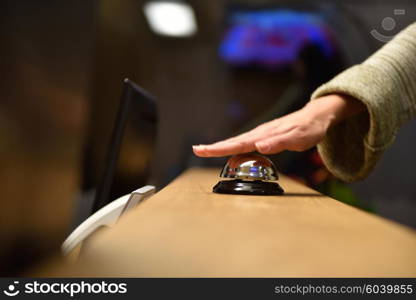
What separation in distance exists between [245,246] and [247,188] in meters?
0.43

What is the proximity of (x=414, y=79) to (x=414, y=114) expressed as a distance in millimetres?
65

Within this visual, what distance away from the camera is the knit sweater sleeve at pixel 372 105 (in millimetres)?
874

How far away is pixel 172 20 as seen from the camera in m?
A: 3.76

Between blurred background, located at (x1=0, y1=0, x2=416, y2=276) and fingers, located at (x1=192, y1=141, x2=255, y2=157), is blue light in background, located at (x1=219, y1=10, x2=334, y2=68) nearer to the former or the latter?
blurred background, located at (x1=0, y1=0, x2=416, y2=276)

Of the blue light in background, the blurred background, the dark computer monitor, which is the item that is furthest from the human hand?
the blue light in background

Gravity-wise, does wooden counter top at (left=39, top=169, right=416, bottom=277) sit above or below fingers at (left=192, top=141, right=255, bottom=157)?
above

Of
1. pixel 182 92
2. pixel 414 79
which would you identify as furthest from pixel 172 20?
pixel 414 79

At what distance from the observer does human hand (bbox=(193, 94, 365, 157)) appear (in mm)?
833

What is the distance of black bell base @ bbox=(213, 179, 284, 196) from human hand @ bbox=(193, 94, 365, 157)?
62 mm

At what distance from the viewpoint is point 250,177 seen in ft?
2.60

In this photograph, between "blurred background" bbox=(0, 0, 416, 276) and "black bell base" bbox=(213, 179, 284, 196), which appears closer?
"black bell base" bbox=(213, 179, 284, 196)

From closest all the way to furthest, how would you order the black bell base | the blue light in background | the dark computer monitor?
the black bell base → the dark computer monitor → the blue light in background

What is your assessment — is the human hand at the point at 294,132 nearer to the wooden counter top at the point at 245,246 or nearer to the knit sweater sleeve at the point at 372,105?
the knit sweater sleeve at the point at 372,105

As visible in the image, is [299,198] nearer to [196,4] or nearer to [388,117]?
[388,117]
